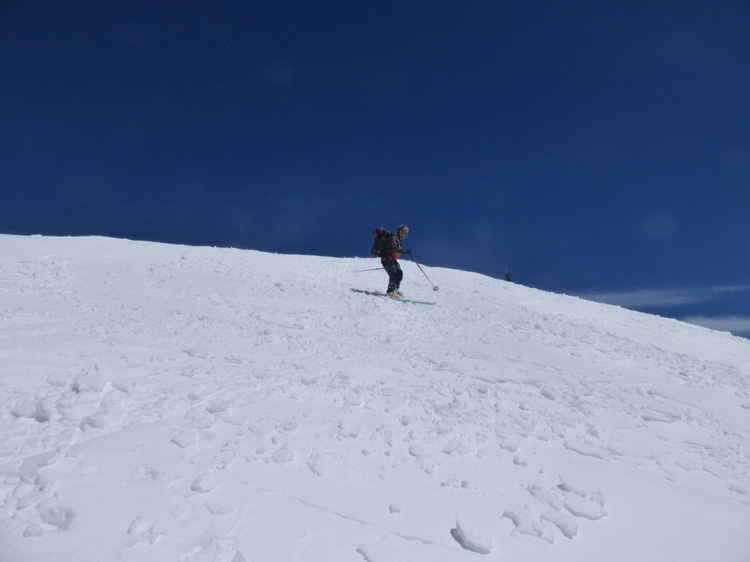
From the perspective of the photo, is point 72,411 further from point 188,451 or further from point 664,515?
point 664,515

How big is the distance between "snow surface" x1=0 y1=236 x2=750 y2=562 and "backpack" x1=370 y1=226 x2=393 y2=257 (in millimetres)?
4665

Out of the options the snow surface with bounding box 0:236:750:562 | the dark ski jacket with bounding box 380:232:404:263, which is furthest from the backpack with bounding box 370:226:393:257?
the snow surface with bounding box 0:236:750:562

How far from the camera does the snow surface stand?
3212 millimetres

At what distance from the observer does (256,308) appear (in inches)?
383

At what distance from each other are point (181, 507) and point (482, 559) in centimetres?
233

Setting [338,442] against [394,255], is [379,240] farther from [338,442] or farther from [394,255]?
[338,442]

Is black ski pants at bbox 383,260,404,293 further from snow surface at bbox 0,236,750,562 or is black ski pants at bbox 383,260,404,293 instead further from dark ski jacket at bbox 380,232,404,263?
snow surface at bbox 0,236,750,562

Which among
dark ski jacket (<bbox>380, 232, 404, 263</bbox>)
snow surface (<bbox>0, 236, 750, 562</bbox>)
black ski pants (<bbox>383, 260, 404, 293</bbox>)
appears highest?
dark ski jacket (<bbox>380, 232, 404, 263</bbox>)

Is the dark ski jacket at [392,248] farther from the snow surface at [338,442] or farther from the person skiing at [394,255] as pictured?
the snow surface at [338,442]

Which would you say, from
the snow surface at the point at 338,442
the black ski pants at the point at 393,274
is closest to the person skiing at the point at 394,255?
the black ski pants at the point at 393,274

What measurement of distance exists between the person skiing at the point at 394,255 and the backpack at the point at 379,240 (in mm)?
110

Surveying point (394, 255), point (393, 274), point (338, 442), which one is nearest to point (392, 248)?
point (394, 255)

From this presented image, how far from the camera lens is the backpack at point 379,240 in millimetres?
13594

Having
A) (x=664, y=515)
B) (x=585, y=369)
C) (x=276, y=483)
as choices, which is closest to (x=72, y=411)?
(x=276, y=483)
